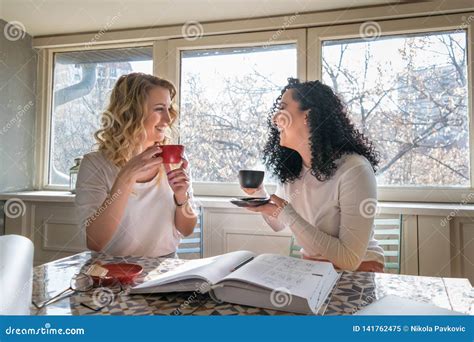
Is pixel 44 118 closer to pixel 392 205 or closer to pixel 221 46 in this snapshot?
pixel 221 46

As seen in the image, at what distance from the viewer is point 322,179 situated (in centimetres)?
124

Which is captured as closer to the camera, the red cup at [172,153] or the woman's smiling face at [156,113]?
the red cup at [172,153]

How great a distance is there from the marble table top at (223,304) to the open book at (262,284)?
0.01 meters

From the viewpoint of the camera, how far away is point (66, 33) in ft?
7.87

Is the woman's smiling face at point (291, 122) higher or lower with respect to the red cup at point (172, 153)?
higher

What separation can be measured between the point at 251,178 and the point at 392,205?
3.00 ft

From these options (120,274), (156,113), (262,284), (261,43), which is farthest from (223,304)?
(261,43)

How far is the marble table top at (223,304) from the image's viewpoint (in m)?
0.59

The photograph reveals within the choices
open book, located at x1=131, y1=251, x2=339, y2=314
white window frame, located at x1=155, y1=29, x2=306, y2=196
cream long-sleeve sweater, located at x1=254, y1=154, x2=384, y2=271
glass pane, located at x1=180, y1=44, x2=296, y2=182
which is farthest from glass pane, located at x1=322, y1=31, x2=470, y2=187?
open book, located at x1=131, y1=251, x2=339, y2=314

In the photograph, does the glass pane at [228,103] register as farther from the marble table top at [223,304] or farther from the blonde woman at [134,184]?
the marble table top at [223,304]

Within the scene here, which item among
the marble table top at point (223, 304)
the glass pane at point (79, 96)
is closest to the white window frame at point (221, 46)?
the glass pane at point (79, 96)

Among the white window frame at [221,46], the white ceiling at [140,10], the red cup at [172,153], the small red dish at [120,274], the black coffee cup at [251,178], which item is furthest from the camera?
the white window frame at [221,46]

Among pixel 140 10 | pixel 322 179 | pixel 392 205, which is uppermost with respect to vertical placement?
pixel 140 10

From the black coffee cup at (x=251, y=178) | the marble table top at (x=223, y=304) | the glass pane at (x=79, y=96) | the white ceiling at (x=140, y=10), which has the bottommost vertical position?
the marble table top at (x=223, y=304)
